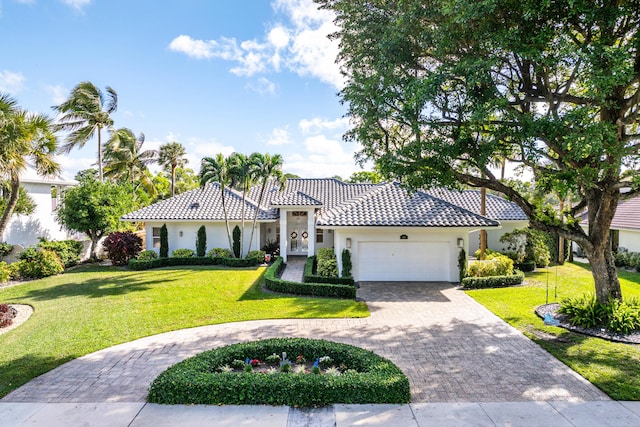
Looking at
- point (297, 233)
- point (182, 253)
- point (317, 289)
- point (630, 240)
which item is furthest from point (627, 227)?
point (182, 253)

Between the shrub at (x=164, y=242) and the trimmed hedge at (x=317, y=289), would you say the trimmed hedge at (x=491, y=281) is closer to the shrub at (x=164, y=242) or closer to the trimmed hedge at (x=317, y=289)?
the trimmed hedge at (x=317, y=289)

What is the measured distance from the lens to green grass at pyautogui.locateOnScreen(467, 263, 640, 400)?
707 centimetres

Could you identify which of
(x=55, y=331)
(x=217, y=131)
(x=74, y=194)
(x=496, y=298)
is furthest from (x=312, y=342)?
(x=74, y=194)

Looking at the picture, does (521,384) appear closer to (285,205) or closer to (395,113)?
(395,113)

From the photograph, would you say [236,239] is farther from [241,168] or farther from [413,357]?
[413,357]

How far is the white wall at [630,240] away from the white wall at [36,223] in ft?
126

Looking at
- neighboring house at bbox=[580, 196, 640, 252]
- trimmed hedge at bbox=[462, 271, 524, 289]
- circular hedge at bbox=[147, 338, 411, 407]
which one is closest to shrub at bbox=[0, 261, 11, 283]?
circular hedge at bbox=[147, 338, 411, 407]

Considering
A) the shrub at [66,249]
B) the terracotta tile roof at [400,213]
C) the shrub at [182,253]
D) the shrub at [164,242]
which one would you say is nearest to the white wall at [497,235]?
the terracotta tile roof at [400,213]

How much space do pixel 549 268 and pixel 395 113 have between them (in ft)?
53.8

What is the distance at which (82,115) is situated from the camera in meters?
26.2

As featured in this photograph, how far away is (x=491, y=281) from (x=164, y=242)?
61.9 ft

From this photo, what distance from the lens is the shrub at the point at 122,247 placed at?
2147cm

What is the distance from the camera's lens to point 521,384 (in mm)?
6949

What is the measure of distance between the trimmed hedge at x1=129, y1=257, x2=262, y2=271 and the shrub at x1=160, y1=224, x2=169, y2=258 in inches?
45.5
